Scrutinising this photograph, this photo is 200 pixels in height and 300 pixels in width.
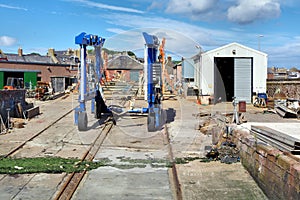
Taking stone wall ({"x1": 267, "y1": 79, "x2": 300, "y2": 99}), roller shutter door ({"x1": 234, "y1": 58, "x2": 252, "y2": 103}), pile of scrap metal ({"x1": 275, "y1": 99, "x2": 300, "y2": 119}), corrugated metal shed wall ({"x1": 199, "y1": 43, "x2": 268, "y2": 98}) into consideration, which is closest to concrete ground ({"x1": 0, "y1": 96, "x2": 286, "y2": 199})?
pile of scrap metal ({"x1": 275, "y1": 99, "x2": 300, "y2": 119})

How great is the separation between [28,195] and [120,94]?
1200 centimetres

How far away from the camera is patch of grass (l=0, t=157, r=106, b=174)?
972 cm

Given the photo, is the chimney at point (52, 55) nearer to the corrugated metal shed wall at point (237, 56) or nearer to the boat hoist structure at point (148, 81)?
the corrugated metal shed wall at point (237, 56)

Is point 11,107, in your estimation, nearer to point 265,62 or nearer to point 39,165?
point 39,165

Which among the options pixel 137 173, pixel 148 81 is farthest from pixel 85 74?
pixel 137 173

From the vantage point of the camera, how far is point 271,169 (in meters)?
7.64

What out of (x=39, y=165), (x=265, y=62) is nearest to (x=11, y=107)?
(x=39, y=165)

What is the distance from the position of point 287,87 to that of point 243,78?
357cm

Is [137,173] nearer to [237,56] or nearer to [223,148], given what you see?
[223,148]

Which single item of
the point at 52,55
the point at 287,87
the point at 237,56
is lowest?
the point at 287,87

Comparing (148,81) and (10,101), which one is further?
(10,101)

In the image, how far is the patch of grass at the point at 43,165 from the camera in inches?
383

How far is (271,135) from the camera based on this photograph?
892 cm

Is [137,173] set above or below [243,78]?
below
